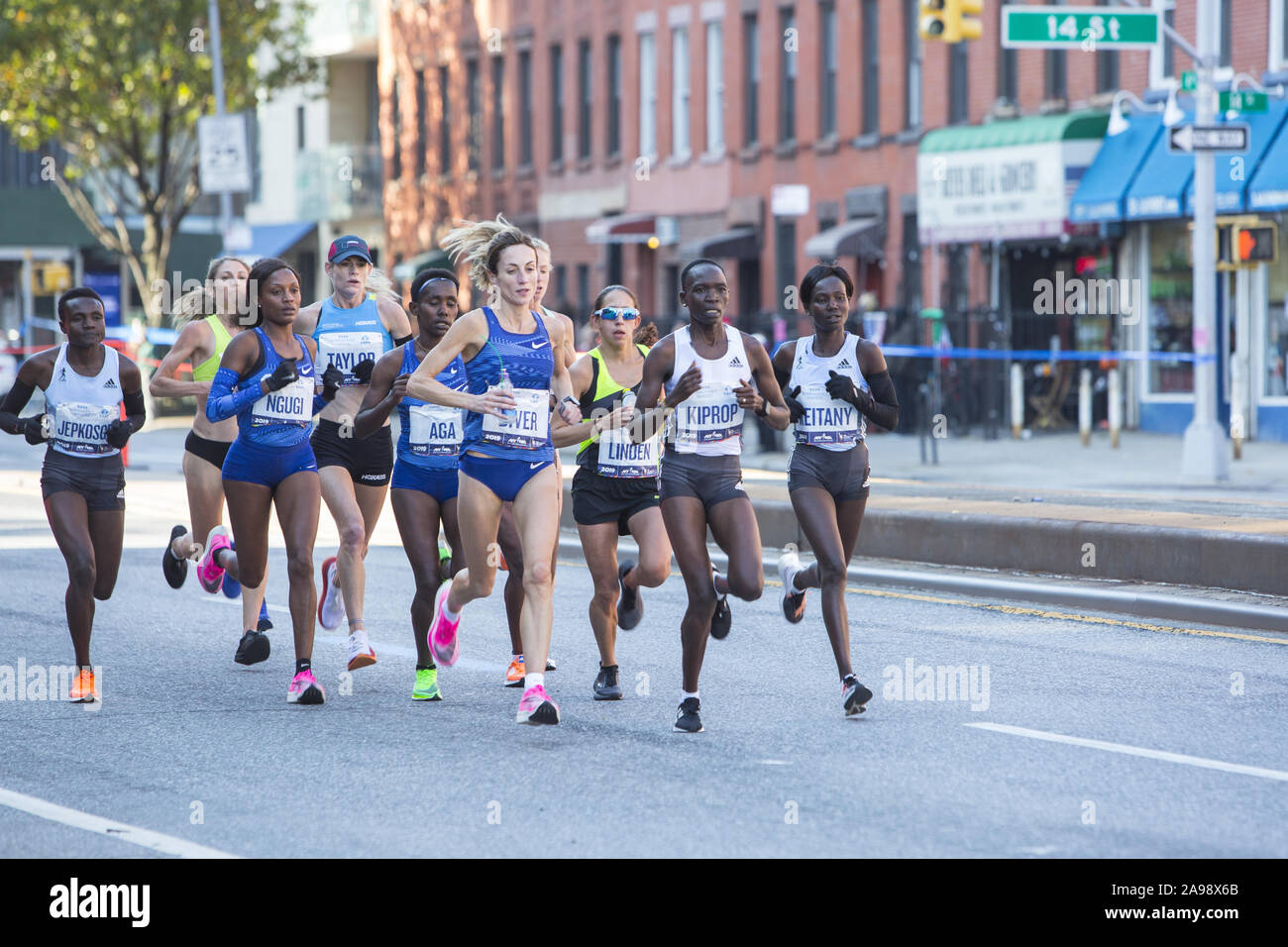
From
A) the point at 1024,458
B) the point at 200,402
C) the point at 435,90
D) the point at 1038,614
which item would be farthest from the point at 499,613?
the point at 435,90

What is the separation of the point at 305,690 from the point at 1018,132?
854 inches

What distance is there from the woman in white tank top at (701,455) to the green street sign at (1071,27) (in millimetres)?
12271

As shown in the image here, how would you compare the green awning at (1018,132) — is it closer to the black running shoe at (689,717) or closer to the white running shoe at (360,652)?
the white running shoe at (360,652)

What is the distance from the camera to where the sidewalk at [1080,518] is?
13203mm

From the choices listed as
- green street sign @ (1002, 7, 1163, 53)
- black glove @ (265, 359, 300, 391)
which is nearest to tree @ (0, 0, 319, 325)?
green street sign @ (1002, 7, 1163, 53)

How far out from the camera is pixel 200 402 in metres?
11.6

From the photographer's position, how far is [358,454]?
34.7ft

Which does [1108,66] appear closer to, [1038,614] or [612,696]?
[1038,614]

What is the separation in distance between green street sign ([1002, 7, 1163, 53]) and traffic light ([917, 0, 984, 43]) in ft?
2.67

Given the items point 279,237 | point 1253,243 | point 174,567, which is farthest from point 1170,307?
point 279,237

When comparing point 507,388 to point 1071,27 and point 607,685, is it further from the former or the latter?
point 1071,27

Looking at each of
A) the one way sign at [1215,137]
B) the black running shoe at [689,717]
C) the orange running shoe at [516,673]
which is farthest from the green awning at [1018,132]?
the black running shoe at [689,717]

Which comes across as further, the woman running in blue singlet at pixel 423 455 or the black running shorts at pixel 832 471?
the woman running in blue singlet at pixel 423 455

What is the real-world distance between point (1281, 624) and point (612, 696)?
411cm
